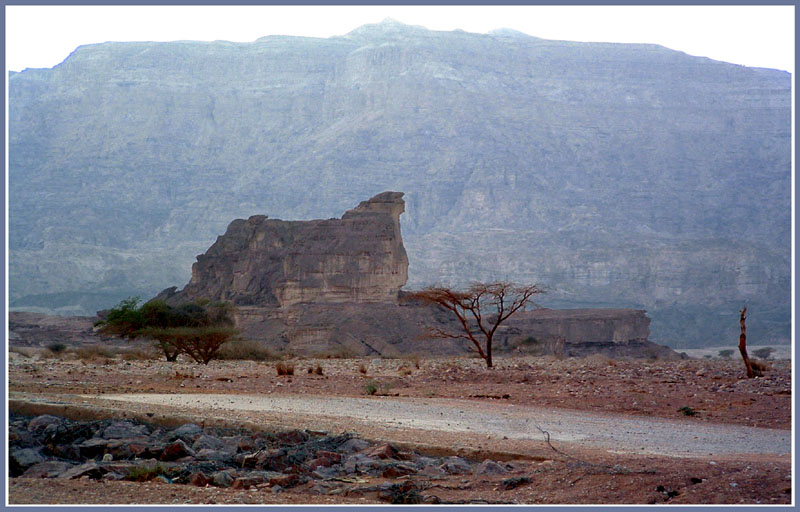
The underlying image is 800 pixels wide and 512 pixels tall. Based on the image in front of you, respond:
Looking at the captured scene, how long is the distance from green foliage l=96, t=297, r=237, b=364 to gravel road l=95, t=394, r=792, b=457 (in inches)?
636

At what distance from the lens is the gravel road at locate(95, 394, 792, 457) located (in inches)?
546

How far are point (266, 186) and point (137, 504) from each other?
502ft

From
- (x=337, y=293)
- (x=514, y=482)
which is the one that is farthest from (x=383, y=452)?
(x=337, y=293)

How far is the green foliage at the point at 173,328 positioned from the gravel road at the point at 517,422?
16.2 m

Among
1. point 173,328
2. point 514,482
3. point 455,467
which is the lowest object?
point 173,328

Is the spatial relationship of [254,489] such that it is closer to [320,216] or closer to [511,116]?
[320,216]

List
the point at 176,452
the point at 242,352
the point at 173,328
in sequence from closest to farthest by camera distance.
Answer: the point at 176,452 < the point at 173,328 < the point at 242,352

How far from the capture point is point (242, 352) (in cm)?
4234

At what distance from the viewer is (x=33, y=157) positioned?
167 meters

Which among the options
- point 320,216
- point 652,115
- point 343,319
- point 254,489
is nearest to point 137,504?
point 254,489

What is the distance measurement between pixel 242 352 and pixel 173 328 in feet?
14.7

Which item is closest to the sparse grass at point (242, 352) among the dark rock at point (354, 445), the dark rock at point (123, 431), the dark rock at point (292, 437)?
the dark rock at point (123, 431)

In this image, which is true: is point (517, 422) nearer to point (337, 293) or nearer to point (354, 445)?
point (354, 445)

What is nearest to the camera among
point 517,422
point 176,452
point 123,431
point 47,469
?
point 47,469
